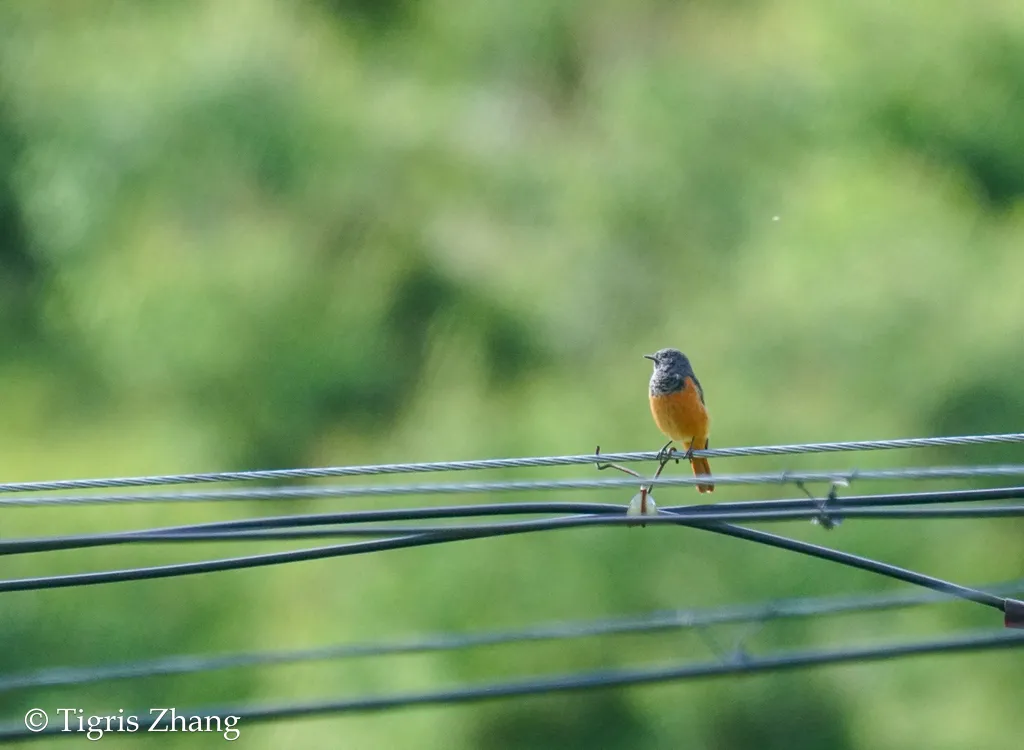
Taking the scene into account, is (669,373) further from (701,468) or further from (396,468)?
(396,468)

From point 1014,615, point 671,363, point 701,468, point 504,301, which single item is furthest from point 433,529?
point 504,301

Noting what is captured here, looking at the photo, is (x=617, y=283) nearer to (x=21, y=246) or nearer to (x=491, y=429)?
(x=491, y=429)

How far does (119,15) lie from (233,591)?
11671 millimetres

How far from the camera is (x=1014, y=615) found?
4453 mm

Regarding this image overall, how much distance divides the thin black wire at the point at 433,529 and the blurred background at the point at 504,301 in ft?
29.7

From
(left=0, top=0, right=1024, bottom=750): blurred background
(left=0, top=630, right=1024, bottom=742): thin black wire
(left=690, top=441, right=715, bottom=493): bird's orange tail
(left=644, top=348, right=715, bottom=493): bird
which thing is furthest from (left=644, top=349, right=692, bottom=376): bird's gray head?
(left=0, top=0, right=1024, bottom=750): blurred background

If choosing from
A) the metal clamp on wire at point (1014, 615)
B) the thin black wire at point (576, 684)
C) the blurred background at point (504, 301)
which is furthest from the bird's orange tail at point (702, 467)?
the blurred background at point (504, 301)

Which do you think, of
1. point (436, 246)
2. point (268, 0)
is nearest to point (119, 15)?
point (268, 0)

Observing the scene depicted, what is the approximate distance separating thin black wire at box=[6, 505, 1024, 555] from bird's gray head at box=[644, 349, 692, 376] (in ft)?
9.60

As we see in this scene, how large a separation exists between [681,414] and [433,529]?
11.0ft

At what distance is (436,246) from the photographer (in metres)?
21.5

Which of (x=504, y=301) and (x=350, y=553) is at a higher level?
(x=504, y=301)

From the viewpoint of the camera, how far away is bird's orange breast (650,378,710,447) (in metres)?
7.04

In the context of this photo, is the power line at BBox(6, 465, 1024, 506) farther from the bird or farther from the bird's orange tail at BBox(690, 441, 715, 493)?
the bird's orange tail at BBox(690, 441, 715, 493)
